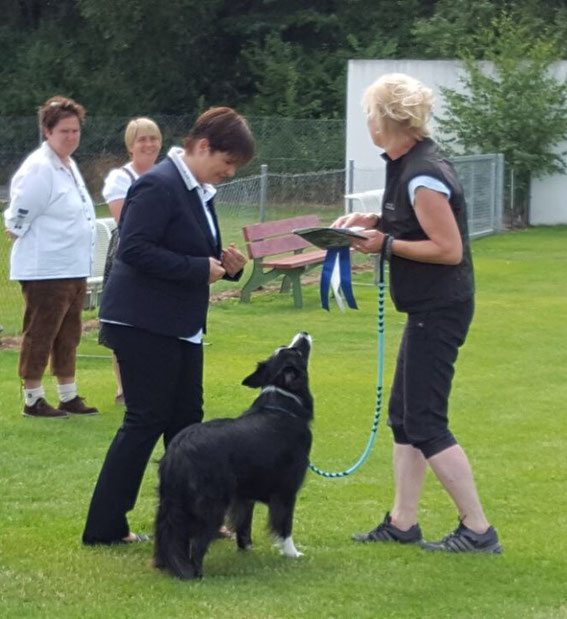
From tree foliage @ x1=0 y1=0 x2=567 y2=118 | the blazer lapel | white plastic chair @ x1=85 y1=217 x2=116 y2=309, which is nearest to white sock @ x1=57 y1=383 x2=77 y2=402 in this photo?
the blazer lapel

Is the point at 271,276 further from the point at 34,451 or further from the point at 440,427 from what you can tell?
the point at 440,427

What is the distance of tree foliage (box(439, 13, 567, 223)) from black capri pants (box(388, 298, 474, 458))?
19.1m

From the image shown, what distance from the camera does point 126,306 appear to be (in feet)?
17.1

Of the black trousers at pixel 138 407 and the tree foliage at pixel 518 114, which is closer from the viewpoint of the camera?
the black trousers at pixel 138 407

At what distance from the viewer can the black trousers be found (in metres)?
5.26

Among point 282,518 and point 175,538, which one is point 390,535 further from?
point 175,538

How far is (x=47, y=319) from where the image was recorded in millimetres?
7941

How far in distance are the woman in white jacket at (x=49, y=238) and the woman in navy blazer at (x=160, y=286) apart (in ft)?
8.60

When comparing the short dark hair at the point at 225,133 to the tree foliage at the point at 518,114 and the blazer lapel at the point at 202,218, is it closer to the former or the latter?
the blazer lapel at the point at 202,218

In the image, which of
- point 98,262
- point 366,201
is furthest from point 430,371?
point 366,201

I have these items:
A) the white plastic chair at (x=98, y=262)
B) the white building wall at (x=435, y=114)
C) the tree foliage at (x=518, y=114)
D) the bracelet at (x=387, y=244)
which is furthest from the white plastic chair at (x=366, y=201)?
the bracelet at (x=387, y=244)

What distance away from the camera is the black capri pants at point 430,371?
521 centimetres

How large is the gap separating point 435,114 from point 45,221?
1826 cm

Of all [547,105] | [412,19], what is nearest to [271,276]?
[547,105]
